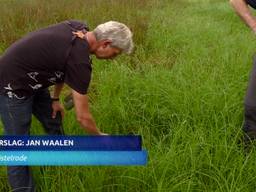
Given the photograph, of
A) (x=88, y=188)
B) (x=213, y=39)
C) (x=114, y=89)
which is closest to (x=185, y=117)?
(x=114, y=89)

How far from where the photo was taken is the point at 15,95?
267 cm

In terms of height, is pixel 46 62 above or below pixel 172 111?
above

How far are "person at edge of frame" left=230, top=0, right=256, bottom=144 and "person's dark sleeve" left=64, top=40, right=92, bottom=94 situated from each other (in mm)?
1277

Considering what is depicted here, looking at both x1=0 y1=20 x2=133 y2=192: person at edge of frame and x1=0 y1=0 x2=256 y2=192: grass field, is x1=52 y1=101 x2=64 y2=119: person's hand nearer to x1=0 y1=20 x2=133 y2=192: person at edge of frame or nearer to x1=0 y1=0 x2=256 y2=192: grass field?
x1=0 y1=0 x2=256 y2=192: grass field

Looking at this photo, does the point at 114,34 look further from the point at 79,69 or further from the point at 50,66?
the point at 50,66

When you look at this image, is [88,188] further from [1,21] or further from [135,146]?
[1,21]

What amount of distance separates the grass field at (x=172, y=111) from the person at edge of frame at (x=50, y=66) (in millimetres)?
356

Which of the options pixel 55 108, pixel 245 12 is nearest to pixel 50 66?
pixel 55 108

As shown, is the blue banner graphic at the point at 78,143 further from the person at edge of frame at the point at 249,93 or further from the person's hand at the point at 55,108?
the person at edge of frame at the point at 249,93

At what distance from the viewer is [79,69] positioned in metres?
2.43

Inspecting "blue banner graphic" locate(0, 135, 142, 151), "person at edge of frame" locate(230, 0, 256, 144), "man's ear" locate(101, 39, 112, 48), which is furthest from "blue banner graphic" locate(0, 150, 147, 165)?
"person at edge of frame" locate(230, 0, 256, 144)

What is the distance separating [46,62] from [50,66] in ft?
0.11

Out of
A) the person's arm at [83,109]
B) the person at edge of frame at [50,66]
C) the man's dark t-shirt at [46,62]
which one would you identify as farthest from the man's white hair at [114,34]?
the person's arm at [83,109]

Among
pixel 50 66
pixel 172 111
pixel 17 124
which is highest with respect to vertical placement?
pixel 50 66
